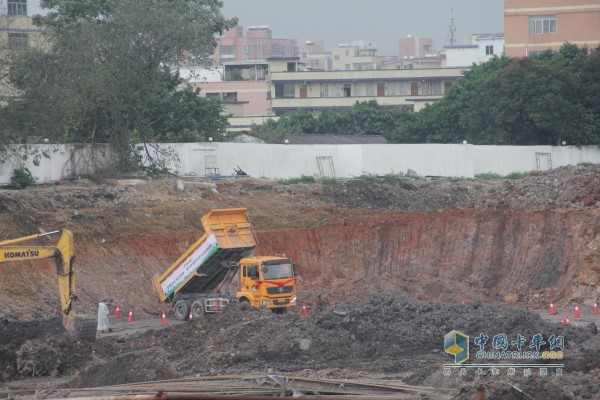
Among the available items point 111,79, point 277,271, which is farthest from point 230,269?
point 111,79

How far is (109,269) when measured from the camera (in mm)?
34219

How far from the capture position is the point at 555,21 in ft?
239

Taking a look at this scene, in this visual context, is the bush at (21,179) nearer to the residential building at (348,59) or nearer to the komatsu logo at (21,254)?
the komatsu logo at (21,254)

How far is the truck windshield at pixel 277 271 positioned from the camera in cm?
2911

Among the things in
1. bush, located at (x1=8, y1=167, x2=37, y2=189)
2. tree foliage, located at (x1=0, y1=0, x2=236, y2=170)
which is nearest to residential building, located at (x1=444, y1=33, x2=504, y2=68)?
tree foliage, located at (x1=0, y1=0, x2=236, y2=170)

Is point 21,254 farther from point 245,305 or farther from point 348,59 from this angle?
point 348,59

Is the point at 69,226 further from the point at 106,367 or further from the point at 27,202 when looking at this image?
the point at 106,367

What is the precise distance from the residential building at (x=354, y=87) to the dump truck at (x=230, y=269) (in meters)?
60.0

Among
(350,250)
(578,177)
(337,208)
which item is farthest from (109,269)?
(578,177)

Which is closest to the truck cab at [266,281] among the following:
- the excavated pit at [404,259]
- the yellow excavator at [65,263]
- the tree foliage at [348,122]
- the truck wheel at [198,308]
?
the truck wheel at [198,308]

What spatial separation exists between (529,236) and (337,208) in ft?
28.5

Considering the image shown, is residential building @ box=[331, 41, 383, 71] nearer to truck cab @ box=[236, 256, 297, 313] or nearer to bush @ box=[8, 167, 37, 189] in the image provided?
bush @ box=[8, 167, 37, 189]

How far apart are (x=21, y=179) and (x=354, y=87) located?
52.6m

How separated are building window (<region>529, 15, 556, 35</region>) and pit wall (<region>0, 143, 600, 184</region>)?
764 inches
